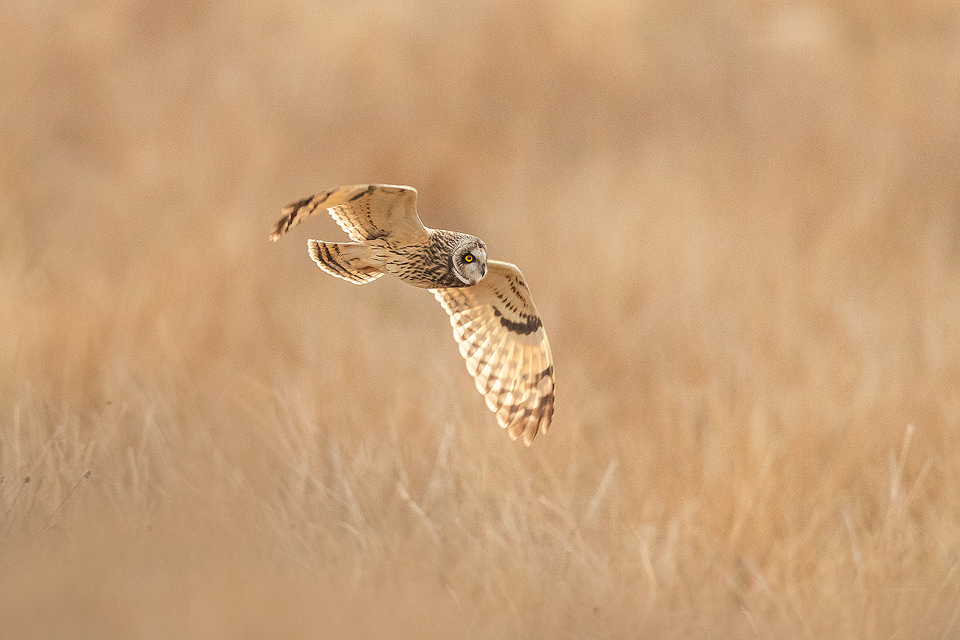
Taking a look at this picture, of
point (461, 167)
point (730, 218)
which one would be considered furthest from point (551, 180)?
point (730, 218)

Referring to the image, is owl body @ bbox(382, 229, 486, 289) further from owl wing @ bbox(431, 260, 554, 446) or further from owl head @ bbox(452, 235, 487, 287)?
owl wing @ bbox(431, 260, 554, 446)

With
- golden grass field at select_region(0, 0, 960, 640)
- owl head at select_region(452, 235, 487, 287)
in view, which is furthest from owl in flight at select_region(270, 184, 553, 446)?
golden grass field at select_region(0, 0, 960, 640)

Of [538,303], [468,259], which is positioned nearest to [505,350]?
[468,259]

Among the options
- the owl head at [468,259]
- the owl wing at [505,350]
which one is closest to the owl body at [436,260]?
the owl head at [468,259]

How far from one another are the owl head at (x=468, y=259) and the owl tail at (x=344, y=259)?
154 mm

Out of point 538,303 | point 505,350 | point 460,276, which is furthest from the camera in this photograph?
point 538,303

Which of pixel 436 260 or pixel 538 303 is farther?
pixel 538 303

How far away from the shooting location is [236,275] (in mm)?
5445

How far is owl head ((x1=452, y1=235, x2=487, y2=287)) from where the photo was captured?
1.83 meters

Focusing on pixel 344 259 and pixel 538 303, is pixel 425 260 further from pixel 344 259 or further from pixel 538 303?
pixel 538 303

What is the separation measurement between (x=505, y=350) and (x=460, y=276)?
0.58 meters

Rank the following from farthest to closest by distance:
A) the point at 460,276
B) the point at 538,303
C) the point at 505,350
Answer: the point at 538,303 → the point at 505,350 → the point at 460,276

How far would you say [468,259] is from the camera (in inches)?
72.6

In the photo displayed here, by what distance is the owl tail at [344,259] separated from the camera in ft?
5.89
